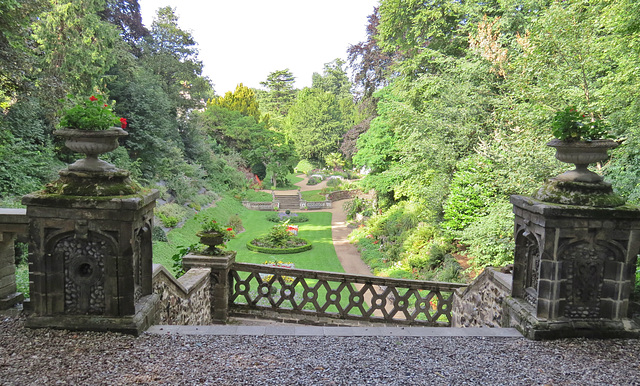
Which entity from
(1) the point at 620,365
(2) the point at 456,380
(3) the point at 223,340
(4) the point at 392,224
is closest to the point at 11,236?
(3) the point at 223,340

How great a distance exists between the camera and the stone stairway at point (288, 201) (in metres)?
33.0

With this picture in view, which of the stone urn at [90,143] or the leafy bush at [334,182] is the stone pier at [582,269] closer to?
the stone urn at [90,143]

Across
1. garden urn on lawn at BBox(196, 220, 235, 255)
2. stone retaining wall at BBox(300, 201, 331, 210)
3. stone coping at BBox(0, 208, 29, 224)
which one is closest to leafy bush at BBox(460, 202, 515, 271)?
garden urn on lawn at BBox(196, 220, 235, 255)

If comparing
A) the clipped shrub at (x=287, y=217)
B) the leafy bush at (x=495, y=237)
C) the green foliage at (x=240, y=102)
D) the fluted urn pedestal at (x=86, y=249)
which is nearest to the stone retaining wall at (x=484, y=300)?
the leafy bush at (x=495, y=237)

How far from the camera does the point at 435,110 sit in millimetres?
15641

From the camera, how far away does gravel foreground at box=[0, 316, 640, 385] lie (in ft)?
12.6

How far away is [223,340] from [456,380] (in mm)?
2515

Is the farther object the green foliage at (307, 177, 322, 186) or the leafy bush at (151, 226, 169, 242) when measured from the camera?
the green foliage at (307, 177, 322, 186)

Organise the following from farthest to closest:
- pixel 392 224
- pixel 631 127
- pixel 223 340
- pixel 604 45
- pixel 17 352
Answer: pixel 392 224 < pixel 604 45 < pixel 631 127 < pixel 223 340 < pixel 17 352

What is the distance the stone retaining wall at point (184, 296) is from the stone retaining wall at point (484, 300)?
4.63 metres

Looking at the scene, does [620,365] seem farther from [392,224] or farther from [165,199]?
[165,199]

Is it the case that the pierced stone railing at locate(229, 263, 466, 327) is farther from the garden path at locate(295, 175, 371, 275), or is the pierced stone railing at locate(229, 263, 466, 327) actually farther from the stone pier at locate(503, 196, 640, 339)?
the garden path at locate(295, 175, 371, 275)

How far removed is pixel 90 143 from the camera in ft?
15.1

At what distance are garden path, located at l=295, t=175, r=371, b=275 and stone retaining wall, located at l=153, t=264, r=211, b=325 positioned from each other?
982 centimetres
